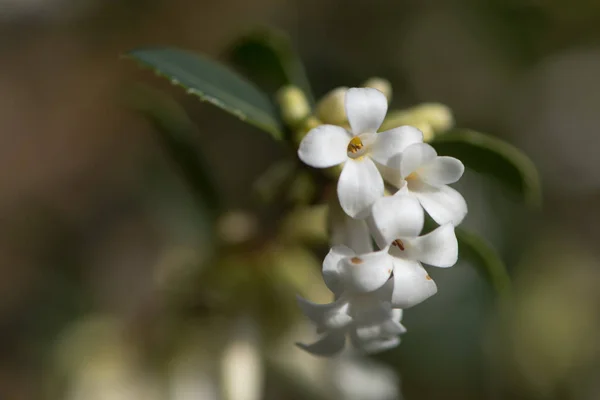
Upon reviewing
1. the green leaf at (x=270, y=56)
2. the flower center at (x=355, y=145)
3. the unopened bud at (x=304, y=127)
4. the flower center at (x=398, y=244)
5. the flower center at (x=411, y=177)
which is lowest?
the flower center at (x=398, y=244)

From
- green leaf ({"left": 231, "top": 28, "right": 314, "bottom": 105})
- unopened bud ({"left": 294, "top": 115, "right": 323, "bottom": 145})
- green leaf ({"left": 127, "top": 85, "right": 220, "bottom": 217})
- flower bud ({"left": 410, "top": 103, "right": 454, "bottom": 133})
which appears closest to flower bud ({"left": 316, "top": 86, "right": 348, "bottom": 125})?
unopened bud ({"left": 294, "top": 115, "right": 323, "bottom": 145})

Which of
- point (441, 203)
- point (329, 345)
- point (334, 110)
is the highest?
point (334, 110)

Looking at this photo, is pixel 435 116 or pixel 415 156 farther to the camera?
pixel 435 116

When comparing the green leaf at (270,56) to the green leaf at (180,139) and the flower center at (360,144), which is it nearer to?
the green leaf at (180,139)

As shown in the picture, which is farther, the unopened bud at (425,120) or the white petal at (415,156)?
the unopened bud at (425,120)

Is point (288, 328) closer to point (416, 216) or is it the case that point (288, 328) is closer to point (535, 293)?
point (416, 216)


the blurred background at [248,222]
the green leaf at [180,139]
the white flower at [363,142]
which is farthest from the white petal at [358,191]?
the green leaf at [180,139]

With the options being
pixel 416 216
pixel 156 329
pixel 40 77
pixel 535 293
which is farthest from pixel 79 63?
pixel 416 216

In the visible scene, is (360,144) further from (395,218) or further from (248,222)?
(248,222)

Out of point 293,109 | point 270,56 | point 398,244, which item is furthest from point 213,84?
point 398,244
